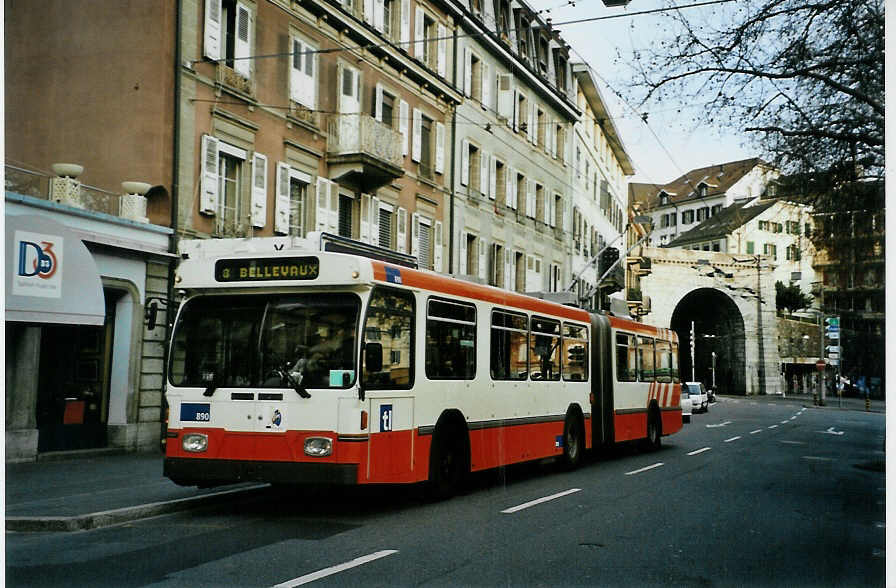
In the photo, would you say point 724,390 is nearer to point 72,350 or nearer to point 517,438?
point 517,438

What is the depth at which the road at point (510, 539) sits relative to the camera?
24.8ft

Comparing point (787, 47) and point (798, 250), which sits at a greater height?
point (787, 47)

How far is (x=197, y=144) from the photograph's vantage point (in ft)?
48.3

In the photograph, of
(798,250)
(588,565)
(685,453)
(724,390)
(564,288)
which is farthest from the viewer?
(724,390)

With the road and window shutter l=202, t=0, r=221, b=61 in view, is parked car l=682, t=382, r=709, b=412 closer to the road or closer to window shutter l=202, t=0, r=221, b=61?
the road

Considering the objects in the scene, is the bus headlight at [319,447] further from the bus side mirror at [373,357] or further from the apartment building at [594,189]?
the apartment building at [594,189]

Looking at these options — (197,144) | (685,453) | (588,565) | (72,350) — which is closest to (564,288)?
(685,453)

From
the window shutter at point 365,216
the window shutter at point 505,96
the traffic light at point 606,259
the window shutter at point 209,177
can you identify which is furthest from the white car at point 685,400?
the window shutter at point 209,177

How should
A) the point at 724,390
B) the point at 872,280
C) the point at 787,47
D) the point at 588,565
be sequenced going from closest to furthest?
the point at 588,565 → the point at 872,280 → the point at 787,47 → the point at 724,390

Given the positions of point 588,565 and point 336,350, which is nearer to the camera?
point 588,565

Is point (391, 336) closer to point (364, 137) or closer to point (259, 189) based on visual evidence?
point (364, 137)

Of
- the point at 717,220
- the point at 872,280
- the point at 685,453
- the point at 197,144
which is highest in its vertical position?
the point at 197,144

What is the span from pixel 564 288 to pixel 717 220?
198 inches

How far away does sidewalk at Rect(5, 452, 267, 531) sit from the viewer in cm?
952
